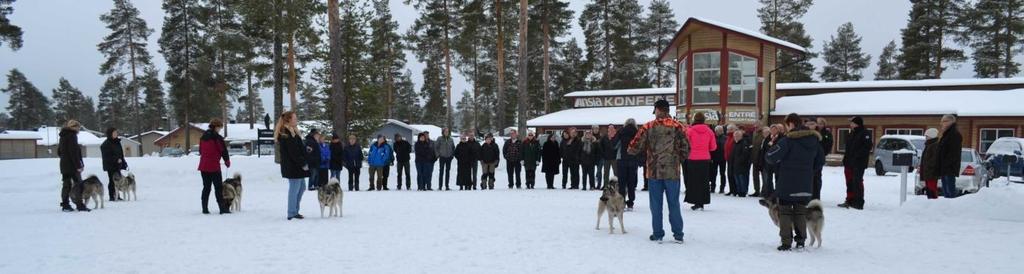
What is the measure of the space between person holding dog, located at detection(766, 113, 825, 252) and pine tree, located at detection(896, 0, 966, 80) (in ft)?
129

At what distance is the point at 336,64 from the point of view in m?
18.8

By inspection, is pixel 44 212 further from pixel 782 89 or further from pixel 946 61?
pixel 946 61

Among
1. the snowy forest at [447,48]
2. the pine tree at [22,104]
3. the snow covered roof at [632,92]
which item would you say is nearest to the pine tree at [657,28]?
the snowy forest at [447,48]

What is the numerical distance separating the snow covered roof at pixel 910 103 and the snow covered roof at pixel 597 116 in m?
7.18

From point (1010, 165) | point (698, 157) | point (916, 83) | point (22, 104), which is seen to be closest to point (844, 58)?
point (916, 83)

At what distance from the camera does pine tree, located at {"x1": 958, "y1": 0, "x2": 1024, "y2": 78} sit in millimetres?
36938

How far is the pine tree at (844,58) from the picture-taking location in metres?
51.9

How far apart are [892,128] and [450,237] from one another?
26219 mm

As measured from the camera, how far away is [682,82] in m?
27.2

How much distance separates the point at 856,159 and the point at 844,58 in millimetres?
49687

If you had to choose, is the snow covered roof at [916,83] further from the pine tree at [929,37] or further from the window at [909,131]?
the pine tree at [929,37]

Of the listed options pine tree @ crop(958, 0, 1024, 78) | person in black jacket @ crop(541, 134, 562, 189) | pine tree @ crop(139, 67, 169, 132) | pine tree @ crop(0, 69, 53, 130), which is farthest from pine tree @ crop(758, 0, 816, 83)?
pine tree @ crop(0, 69, 53, 130)

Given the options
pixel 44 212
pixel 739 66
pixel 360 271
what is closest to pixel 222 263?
pixel 360 271

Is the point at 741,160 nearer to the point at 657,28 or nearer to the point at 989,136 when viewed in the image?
the point at 989,136
